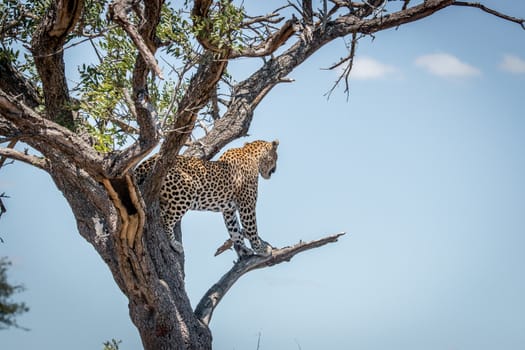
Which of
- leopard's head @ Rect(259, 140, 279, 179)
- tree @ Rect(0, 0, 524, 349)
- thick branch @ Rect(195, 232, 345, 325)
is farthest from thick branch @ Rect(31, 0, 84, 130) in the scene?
leopard's head @ Rect(259, 140, 279, 179)

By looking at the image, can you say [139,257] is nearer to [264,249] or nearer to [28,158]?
[28,158]

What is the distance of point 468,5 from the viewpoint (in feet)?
31.4

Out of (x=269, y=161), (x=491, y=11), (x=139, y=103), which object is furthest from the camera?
(x=269, y=161)

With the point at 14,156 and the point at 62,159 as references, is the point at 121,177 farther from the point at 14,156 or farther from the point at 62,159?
the point at 14,156

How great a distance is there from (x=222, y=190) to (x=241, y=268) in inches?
38.6

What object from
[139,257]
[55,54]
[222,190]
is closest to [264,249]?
[222,190]

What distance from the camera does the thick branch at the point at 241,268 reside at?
9894mm

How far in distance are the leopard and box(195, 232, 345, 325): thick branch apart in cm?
13

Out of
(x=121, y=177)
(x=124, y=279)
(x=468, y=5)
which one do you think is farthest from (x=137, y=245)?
(x=468, y=5)

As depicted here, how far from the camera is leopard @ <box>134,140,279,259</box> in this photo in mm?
9703

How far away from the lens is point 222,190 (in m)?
10.7

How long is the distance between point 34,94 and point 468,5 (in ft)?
15.6

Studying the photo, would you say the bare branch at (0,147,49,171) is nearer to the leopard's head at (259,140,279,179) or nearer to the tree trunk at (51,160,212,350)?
the tree trunk at (51,160,212,350)

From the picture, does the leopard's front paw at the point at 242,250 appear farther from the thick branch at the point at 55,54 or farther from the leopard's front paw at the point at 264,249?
the thick branch at the point at 55,54
